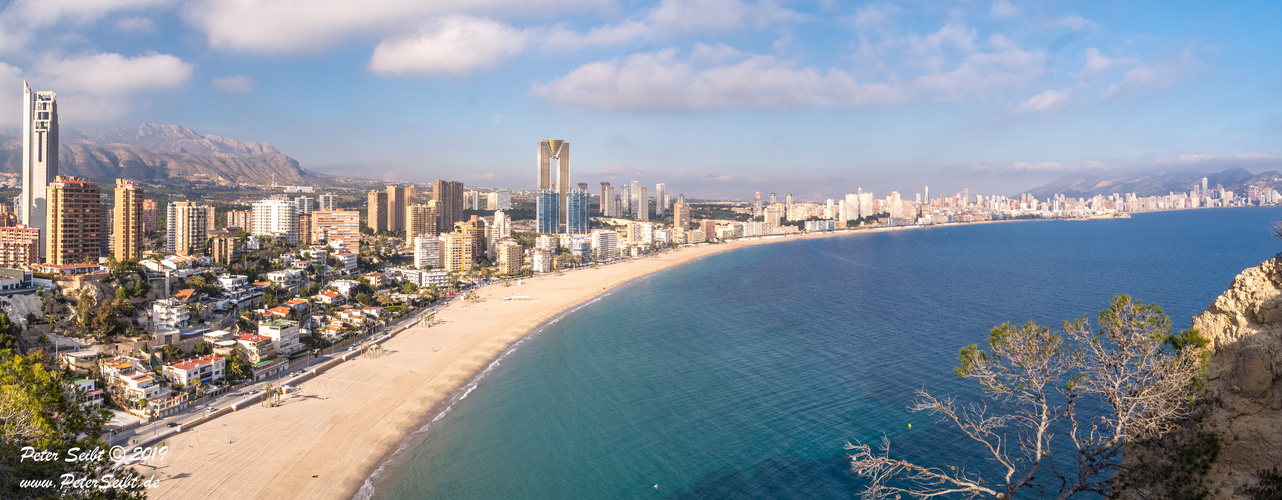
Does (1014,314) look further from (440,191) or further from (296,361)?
(440,191)

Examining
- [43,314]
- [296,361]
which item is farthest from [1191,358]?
[43,314]

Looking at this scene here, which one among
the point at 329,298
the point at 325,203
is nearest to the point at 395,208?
the point at 325,203

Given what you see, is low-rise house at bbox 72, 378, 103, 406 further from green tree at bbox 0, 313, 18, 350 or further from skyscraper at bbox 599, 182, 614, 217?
skyscraper at bbox 599, 182, 614, 217

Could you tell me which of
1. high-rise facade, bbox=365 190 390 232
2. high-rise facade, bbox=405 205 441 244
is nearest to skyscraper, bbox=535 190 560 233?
high-rise facade, bbox=405 205 441 244

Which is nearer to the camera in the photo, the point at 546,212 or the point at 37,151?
the point at 37,151

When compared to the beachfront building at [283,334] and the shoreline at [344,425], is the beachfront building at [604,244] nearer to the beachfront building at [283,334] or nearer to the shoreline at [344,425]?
the shoreline at [344,425]

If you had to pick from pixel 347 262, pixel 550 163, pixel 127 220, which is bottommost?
pixel 347 262


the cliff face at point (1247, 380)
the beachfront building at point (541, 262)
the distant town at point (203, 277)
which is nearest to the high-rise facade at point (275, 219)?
the distant town at point (203, 277)

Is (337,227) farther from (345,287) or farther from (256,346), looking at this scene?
(256,346)

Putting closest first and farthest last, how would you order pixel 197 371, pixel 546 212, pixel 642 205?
pixel 197 371 < pixel 546 212 < pixel 642 205
